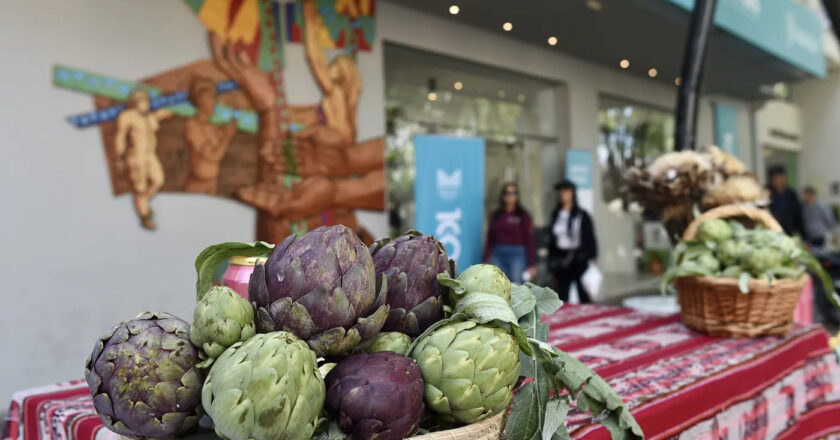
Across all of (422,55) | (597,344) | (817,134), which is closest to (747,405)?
(597,344)

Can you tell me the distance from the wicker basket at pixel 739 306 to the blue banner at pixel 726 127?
8.91 metres

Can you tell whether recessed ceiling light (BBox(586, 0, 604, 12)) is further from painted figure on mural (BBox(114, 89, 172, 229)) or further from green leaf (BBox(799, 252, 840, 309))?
green leaf (BBox(799, 252, 840, 309))

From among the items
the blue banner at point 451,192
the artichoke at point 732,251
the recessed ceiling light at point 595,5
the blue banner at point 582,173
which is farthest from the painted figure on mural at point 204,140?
the blue banner at point 582,173

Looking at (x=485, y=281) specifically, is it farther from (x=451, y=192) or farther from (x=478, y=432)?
(x=451, y=192)

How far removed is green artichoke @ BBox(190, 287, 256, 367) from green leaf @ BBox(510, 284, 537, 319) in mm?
390

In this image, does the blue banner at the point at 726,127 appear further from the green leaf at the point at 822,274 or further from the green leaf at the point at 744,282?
the green leaf at the point at 744,282

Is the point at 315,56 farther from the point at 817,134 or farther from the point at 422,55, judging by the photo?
the point at 817,134

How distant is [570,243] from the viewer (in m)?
5.59

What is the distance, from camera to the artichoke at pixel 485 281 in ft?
2.76

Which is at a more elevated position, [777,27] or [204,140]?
[777,27]

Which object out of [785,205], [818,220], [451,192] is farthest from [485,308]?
[818,220]

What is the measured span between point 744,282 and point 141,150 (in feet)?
11.5

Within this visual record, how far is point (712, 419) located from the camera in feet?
4.34

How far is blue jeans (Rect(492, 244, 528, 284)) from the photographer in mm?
5789
